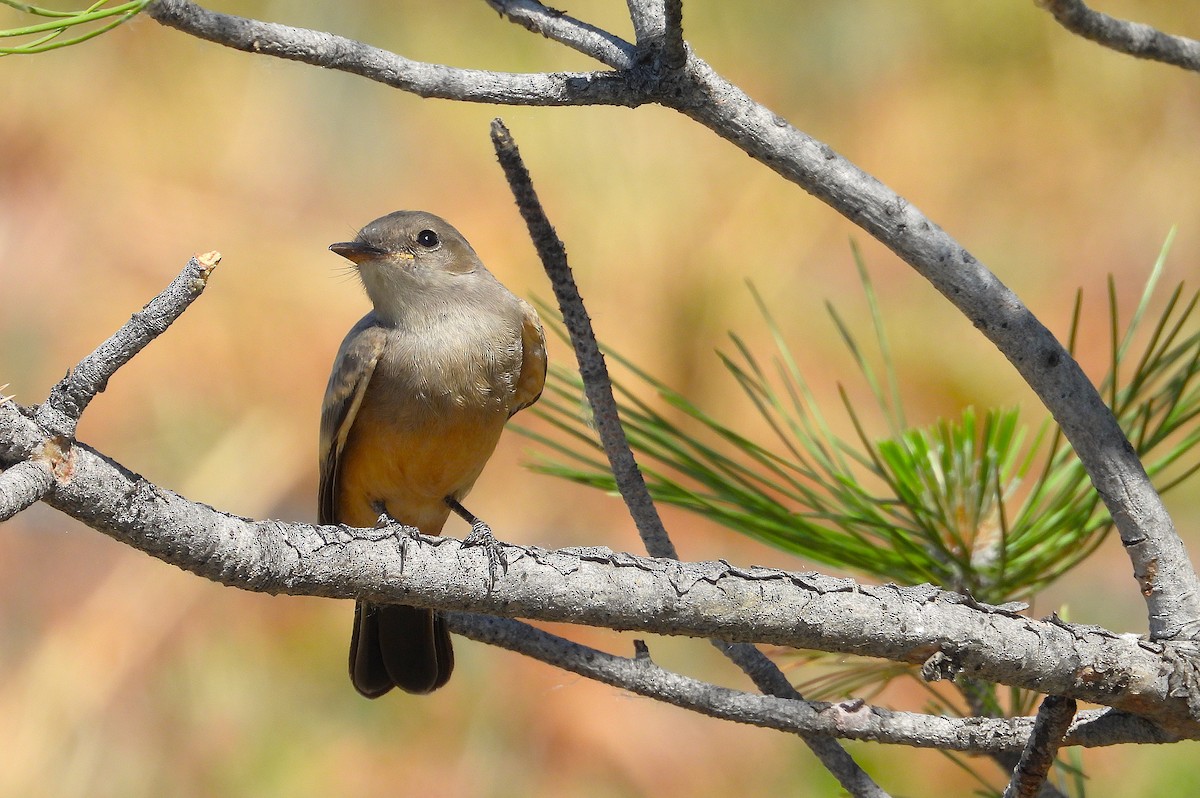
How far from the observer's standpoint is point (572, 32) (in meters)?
1.70

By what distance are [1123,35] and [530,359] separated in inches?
70.5

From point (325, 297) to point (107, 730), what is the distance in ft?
7.33

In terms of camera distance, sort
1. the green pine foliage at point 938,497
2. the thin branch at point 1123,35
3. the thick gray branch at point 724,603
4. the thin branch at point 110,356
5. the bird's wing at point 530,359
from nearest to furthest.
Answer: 1. the thin branch at point 110,356
2. the thick gray branch at point 724,603
3. the thin branch at point 1123,35
4. the green pine foliage at point 938,497
5. the bird's wing at point 530,359

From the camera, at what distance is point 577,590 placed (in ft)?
4.99

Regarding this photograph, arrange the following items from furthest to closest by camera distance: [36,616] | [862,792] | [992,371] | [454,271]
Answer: [992,371]
[36,616]
[454,271]
[862,792]

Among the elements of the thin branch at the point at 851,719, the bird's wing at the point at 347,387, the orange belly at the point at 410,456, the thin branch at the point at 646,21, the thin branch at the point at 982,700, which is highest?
the bird's wing at the point at 347,387

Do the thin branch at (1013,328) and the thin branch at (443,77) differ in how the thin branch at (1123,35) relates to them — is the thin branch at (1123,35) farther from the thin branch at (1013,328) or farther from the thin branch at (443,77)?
the thin branch at (443,77)

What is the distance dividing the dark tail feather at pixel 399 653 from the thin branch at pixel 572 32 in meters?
1.99

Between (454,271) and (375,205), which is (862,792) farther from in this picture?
(375,205)

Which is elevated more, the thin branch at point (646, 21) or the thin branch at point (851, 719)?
the thin branch at point (646, 21)

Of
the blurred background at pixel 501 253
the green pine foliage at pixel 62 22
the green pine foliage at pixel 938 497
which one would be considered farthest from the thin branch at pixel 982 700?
the blurred background at pixel 501 253

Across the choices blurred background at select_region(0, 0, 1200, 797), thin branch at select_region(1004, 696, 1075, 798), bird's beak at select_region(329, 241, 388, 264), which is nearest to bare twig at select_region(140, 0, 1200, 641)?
thin branch at select_region(1004, 696, 1075, 798)

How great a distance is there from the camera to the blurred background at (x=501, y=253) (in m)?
5.22

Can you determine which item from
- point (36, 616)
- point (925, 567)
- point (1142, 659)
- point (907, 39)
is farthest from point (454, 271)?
point (907, 39)
